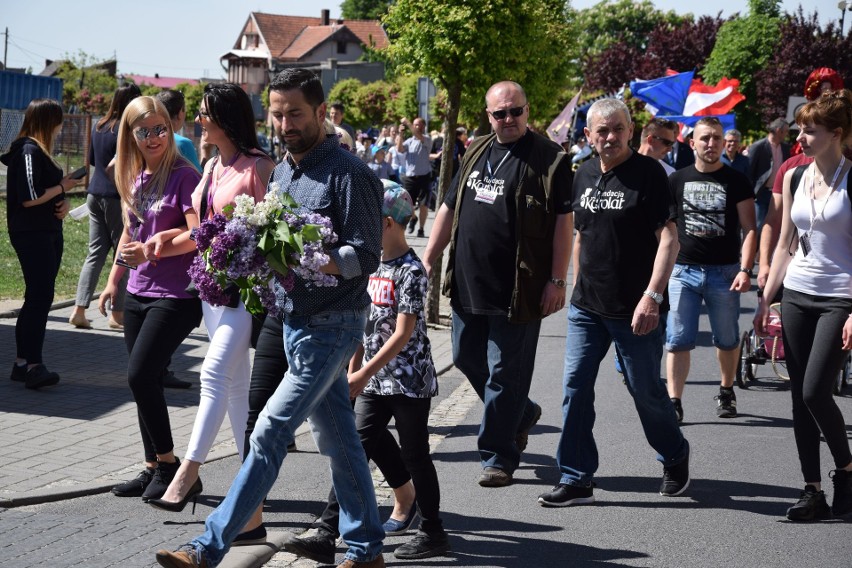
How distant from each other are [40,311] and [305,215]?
4.56 meters

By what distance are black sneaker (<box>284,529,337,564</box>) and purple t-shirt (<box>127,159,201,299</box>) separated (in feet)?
4.53

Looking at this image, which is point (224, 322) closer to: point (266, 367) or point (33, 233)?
point (266, 367)

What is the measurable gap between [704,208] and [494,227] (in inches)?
96.7

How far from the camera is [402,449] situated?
5.01 m

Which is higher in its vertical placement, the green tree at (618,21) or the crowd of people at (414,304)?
the green tree at (618,21)

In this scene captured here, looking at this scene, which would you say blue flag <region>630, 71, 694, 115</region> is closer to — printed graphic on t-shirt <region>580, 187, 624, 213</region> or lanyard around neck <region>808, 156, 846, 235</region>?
printed graphic on t-shirt <region>580, 187, 624, 213</region>

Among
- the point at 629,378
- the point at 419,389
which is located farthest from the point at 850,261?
the point at 419,389

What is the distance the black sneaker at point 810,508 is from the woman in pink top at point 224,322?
2660mm

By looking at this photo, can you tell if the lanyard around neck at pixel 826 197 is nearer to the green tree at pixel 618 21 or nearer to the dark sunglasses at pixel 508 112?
the dark sunglasses at pixel 508 112

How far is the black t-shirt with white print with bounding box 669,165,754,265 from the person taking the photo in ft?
25.8

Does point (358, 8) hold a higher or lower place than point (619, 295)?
higher

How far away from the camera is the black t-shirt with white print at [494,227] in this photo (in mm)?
6074

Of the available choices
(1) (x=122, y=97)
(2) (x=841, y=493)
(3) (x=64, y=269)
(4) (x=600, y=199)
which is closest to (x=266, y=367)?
(4) (x=600, y=199)

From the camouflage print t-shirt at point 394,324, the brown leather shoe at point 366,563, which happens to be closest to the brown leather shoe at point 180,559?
the brown leather shoe at point 366,563
